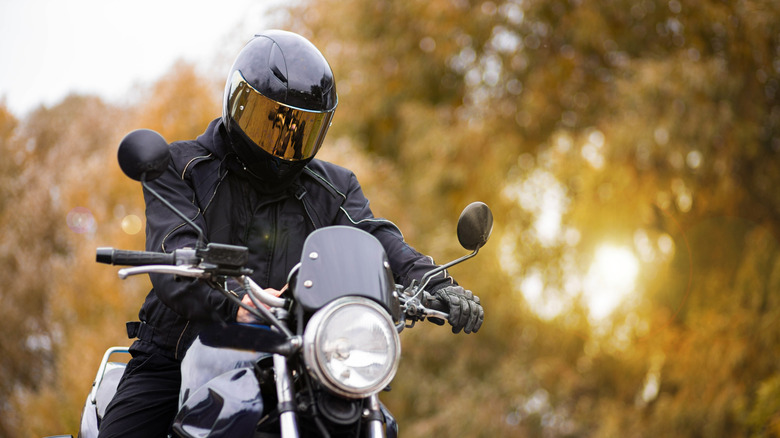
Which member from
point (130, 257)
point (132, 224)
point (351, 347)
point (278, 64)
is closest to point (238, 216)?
point (278, 64)

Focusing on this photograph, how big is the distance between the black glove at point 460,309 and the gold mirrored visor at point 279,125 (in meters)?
0.71

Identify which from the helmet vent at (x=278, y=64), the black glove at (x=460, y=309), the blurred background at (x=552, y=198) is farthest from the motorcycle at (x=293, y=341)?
the blurred background at (x=552, y=198)

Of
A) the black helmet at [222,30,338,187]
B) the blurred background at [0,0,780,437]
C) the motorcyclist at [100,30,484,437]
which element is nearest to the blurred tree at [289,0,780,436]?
the blurred background at [0,0,780,437]

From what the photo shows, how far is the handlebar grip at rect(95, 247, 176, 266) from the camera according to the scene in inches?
78.8

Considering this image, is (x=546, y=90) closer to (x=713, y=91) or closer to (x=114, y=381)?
(x=713, y=91)

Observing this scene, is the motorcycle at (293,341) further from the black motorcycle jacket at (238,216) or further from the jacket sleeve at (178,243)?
the black motorcycle jacket at (238,216)

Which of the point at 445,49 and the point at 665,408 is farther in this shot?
the point at 445,49

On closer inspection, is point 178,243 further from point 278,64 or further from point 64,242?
point 64,242

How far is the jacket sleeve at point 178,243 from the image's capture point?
214cm

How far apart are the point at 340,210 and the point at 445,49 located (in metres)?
10.7

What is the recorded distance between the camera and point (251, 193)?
2861 millimetres

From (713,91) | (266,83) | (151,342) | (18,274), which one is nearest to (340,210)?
(266,83)

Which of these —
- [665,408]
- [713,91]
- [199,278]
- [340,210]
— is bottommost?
[199,278]

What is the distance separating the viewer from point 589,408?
37.1ft
